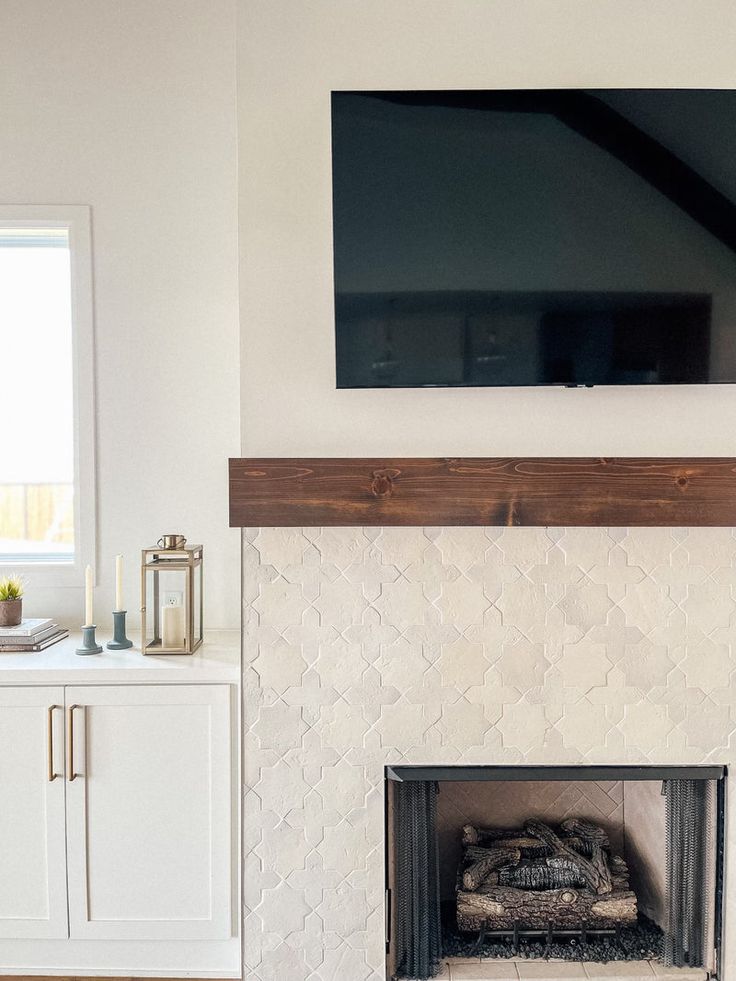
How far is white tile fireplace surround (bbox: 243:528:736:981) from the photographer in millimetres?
1948

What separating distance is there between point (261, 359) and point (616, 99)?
1.03m

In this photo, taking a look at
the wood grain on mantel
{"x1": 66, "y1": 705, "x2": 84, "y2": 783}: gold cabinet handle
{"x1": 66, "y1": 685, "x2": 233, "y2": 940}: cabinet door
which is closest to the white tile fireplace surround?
the wood grain on mantel

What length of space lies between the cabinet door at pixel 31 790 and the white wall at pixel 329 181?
887mm

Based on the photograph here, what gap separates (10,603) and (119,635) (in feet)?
1.09

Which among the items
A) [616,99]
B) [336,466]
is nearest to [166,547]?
[336,466]

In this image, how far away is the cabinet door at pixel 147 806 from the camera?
206cm

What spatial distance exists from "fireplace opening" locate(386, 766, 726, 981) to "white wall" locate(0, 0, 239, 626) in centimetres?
92

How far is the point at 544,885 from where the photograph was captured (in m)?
2.14

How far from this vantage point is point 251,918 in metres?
1.97

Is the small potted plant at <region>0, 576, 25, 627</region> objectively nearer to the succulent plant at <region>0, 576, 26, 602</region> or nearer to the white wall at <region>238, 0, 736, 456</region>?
the succulent plant at <region>0, 576, 26, 602</region>

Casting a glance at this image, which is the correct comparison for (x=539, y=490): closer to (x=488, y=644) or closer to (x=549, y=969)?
(x=488, y=644)

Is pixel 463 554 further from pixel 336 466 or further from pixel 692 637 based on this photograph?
pixel 692 637

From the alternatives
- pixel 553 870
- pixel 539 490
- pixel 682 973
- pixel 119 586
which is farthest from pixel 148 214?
pixel 682 973

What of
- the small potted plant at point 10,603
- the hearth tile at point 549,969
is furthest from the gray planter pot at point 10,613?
the hearth tile at point 549,969
